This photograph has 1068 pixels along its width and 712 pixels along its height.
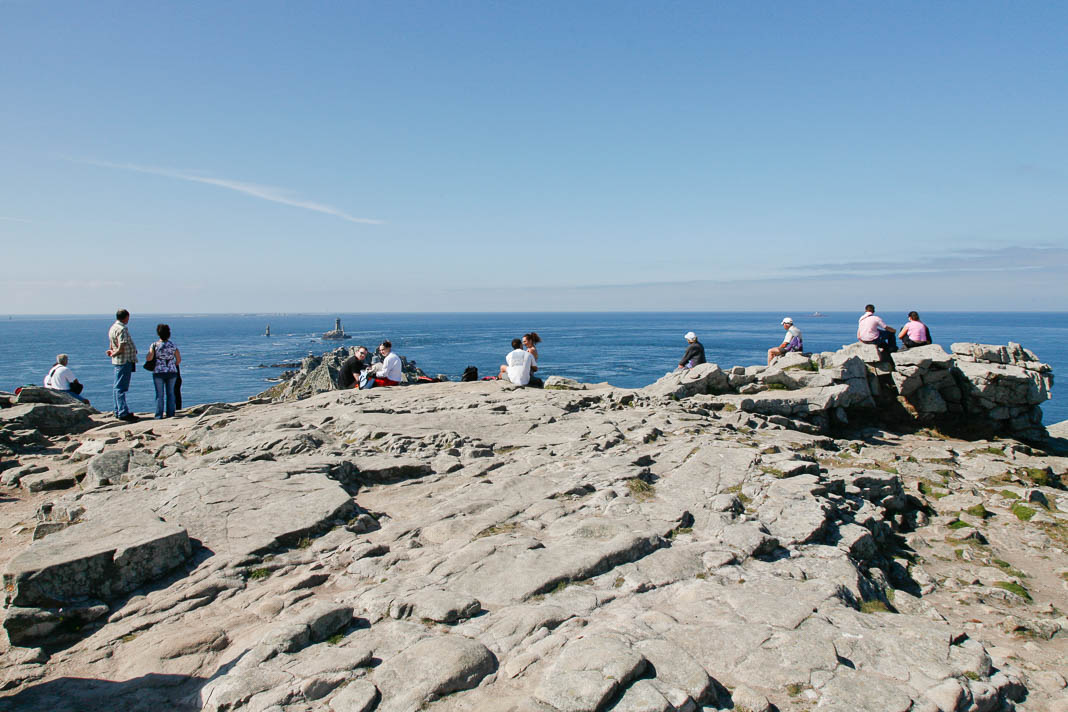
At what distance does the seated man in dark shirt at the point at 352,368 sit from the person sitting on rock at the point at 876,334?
18.7m

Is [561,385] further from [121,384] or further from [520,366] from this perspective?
[121,384]

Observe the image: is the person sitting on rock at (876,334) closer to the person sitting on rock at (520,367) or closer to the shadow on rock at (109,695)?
the person sitting on rock at (520,367)

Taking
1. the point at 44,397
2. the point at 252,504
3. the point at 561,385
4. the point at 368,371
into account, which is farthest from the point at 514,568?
the point at 44,397

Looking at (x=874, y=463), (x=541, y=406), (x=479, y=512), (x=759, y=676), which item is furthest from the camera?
(x=541, y=406)

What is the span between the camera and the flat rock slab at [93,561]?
20.6 ft

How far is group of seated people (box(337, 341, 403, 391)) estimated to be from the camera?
800 inches

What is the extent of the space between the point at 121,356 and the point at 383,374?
7559mm

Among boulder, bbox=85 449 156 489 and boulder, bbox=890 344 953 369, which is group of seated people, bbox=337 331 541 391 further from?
boulder, bbox=890 344 953 369

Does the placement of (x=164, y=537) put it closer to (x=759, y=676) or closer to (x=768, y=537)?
(x=759, y=676)

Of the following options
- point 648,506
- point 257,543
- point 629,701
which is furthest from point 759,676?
point 257,543

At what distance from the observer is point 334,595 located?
677cm

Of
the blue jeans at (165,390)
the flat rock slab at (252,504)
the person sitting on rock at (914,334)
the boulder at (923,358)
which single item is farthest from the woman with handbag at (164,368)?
the person sitting on rock at (914,334)

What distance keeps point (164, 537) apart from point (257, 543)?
1088 millimetres

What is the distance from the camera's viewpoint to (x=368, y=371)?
20438 mm
